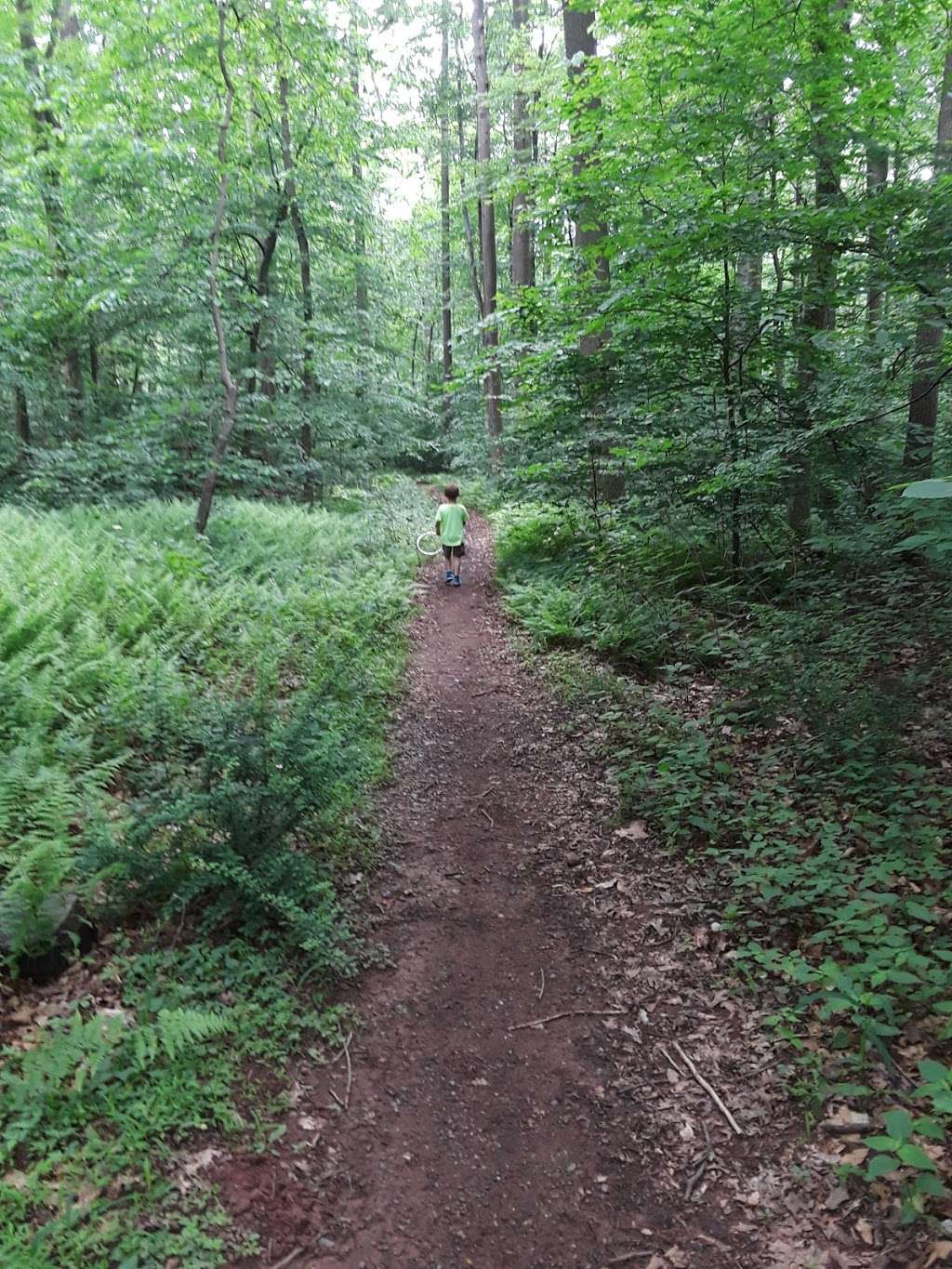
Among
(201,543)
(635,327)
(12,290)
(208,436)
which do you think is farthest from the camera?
(208,436)

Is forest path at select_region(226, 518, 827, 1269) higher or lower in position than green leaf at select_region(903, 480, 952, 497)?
lower

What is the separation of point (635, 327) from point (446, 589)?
566 centimetres

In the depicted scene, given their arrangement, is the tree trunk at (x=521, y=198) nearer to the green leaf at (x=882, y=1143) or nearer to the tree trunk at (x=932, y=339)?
the tree trunk at (x=932, y=339)

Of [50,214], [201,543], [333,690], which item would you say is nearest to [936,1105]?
[333,690]

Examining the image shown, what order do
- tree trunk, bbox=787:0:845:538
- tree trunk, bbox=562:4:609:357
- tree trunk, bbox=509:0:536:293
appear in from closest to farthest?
tree trunk, bbox=787:0:845:538 < tree trunk, bbox=562:4:609:357 < tree trunk, bbox=509:0:536:293

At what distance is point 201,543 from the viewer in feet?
36.2

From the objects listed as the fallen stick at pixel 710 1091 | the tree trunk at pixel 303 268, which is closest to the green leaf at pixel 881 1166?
the fallen stick at pixel 710 1091

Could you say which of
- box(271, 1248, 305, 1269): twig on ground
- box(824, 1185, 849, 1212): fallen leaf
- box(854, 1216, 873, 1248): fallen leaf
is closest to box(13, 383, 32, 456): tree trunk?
box(271, 1248, 305, 1269): twig on ground

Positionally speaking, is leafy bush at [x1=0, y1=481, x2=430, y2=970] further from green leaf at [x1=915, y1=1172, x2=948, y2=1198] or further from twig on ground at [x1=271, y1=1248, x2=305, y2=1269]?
green leaf at [x1=915, y1=1172, x2=948, y2=1198]

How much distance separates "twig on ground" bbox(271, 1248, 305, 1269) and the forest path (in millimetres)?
26

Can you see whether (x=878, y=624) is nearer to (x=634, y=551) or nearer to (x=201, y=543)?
(x=634, y=551)

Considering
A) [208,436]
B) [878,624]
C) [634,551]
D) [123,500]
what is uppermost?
[208,436]

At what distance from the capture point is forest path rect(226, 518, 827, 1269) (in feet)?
9.55

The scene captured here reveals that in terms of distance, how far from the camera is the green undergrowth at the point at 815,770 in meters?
3.39
